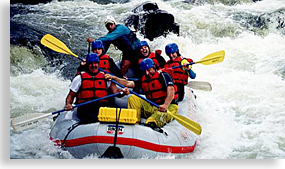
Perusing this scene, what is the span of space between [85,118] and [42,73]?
12.2ft

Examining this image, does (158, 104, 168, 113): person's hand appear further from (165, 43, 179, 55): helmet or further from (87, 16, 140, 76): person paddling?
(87, 16, 140, 76): person paddling

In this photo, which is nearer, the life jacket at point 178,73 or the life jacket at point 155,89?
the life jacket at point 155,89

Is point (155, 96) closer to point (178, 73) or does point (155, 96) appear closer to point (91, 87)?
point (91, 87)

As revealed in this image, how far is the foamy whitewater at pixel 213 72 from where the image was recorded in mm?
4773

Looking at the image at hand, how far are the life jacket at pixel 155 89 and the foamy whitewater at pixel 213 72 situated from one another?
28.9 inches

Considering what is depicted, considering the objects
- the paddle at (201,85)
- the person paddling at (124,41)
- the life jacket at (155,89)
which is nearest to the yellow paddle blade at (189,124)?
the life jacket at (155,89)

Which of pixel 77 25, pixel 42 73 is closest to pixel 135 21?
pixel 77 25

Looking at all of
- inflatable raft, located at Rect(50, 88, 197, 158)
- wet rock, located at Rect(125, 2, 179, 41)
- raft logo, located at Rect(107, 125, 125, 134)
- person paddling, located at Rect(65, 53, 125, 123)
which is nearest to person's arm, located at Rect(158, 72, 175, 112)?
inflatable raft, located at Rect(50, 88, 197, 158)

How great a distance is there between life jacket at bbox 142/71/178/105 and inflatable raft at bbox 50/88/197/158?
1.11ft

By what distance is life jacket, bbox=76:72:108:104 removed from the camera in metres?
4.06

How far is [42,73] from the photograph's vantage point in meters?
7.57

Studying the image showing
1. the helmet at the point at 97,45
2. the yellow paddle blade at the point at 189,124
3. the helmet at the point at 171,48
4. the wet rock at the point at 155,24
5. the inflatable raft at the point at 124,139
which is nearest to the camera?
the inflatable raft at the point at 124,139

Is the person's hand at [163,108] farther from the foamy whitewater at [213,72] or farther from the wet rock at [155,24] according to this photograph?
the wet rock at [155,24]
